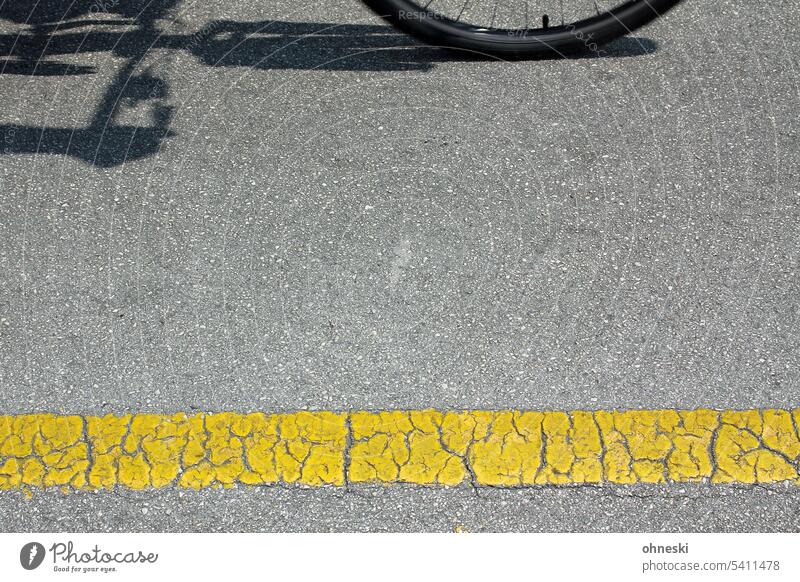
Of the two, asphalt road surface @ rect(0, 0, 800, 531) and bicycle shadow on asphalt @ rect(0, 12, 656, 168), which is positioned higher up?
bicycle shadow on asphalt @ rect(0, 12, 656, 168)

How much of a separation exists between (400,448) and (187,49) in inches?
73.1

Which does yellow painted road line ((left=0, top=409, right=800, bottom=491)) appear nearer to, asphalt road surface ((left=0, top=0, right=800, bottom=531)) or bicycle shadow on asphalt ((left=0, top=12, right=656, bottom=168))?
asphalt road surface ((left=0, top=0, right=800, bottom=531))

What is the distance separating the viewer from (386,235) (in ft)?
9.13

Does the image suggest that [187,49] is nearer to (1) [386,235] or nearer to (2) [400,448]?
(1) [386,235]

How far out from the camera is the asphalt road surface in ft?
7.91

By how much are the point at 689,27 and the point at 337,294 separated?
1823mm

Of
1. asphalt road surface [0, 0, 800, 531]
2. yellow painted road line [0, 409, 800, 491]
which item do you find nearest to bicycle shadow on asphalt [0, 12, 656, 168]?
asphalt road surface [0, 0, 800, 531]

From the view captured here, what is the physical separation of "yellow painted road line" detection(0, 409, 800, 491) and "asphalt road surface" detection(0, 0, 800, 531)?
0.04m

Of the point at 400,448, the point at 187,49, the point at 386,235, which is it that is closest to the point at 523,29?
the point at 386,235

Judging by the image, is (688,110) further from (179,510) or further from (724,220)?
(179,510)

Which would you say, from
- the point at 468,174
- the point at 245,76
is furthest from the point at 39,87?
the point at 468,174

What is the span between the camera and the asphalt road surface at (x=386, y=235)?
241 cm

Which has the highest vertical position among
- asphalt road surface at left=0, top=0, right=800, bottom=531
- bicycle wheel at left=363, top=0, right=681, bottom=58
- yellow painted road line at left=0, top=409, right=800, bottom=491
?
bicycle wheel at left=363, top=0, right=681, bottom=58

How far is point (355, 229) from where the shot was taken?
2801mm
